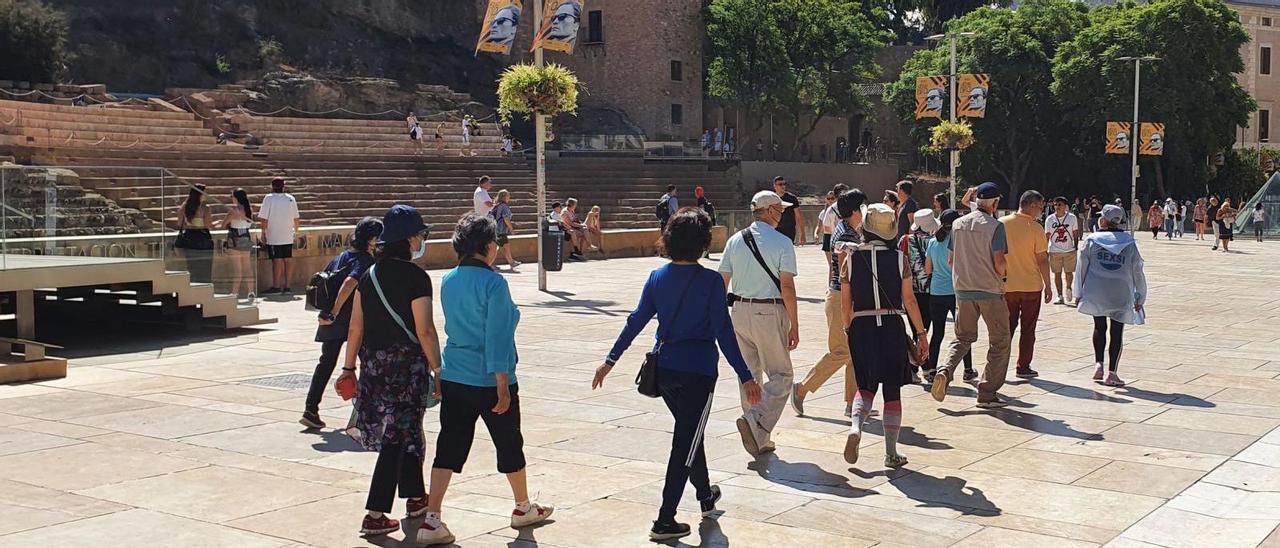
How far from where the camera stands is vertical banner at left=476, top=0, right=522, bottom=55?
21.1 m

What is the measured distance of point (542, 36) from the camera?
2105 centimetres

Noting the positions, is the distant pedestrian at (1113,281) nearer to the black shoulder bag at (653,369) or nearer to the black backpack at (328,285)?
the black shoulder bag at (653,369)

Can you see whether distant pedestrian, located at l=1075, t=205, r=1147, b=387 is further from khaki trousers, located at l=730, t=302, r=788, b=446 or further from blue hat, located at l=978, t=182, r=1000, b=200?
khaki trousers, located at l=730, t=302, r=788, b=446

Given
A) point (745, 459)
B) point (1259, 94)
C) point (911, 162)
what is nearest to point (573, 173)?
point (911, 162)

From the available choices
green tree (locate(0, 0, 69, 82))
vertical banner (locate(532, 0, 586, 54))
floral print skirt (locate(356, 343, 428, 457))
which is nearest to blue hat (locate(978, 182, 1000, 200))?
floral print skirt (locate(356, 343, 428, 457))

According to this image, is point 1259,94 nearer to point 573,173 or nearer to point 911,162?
point 911,162

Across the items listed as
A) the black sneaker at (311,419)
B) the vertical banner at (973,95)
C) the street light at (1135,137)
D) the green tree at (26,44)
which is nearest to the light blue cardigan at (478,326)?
the black sneaker at (311,419)

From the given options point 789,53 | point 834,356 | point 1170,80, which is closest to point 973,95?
point 1170,80

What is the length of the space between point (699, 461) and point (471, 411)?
3.84 feet

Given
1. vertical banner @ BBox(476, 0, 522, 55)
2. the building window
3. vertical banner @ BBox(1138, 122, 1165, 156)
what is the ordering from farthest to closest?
the building window → vertical banner @ BBox(1138, 122, 1165, 156) → vertical banner @ BBox(476, 0, 522, 55)

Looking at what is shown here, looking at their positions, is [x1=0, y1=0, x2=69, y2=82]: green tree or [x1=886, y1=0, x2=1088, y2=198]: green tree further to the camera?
[x1=886, y1=0, x2=1088, y2=198]: green tree

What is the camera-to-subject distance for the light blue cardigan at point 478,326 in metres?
6.24

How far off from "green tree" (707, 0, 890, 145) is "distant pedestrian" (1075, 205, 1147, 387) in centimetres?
5205

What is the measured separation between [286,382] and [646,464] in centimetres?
440
